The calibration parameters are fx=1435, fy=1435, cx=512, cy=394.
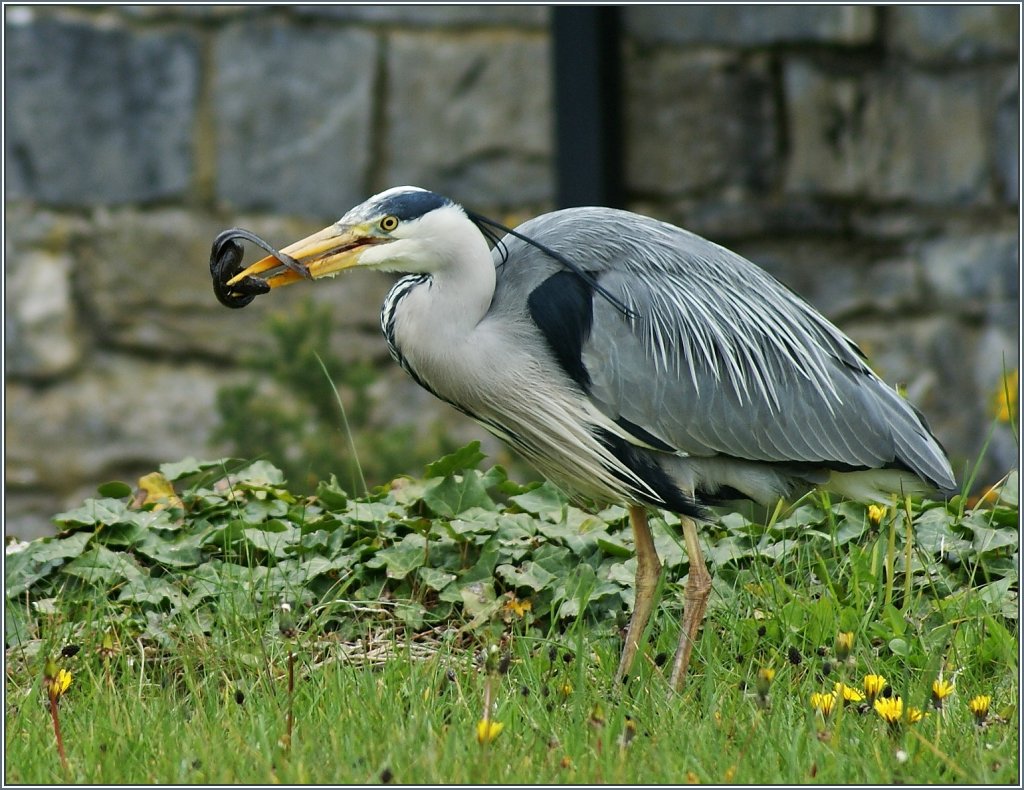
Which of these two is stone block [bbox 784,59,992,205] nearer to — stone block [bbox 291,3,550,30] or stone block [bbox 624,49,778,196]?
stone block [bbox 624,49,778,196]

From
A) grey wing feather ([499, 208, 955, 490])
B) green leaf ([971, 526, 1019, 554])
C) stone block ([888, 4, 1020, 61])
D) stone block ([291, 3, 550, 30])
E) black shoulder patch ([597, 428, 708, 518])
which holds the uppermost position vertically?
stone block ([291, 3, 550, 30])

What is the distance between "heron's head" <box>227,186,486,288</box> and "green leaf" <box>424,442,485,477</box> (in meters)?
0.80

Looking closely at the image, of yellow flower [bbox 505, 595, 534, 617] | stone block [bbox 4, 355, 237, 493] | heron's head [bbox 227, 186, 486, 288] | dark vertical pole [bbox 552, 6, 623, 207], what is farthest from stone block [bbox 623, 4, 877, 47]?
yellow flower [bbox 505, 595, 534, 617]

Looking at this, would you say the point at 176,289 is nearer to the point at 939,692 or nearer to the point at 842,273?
the point at 842,273

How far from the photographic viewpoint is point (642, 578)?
3461 millimetres

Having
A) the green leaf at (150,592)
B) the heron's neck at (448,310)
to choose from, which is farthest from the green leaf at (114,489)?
the heron's neck at (448,310)

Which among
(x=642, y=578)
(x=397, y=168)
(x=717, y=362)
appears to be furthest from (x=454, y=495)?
(x=397, y=168)

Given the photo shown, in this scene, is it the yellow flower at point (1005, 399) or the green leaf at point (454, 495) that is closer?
the green leaf at point (454, 495)

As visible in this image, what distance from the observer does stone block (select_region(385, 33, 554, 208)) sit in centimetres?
607

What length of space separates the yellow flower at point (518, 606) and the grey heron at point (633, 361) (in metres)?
0.27

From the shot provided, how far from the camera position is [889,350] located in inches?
238

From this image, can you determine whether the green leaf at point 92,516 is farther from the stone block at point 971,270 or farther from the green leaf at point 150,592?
the stone block at point 971,270

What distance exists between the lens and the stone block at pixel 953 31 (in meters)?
5.86

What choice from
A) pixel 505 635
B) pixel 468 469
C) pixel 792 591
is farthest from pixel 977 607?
pixel 468 469
